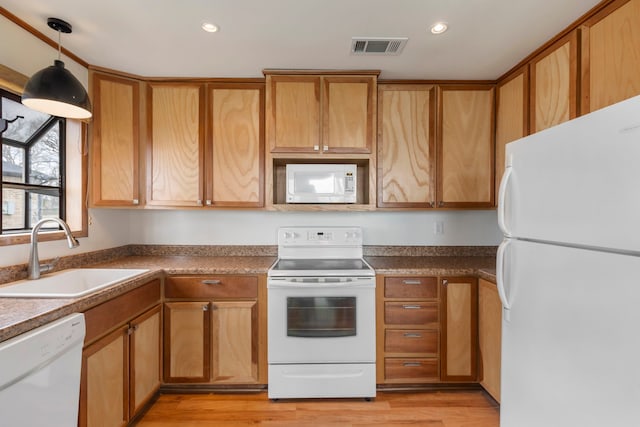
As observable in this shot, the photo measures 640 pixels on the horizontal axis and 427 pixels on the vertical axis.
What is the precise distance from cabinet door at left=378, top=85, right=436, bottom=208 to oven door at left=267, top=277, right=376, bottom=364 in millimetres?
786

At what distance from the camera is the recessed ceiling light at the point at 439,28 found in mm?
1671

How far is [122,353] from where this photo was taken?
63.6 inches

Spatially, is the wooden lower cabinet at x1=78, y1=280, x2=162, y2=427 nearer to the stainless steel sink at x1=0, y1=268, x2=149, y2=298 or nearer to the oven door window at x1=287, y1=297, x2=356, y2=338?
the stainless steel sink at x1=0, y1=268, x2=149, y2=298

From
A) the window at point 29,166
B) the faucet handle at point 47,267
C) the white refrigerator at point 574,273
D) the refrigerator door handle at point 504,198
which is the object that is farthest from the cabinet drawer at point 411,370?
the window at point 29,166

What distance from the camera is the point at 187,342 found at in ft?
6.73

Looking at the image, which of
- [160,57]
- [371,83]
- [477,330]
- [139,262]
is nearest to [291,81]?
[371,83]

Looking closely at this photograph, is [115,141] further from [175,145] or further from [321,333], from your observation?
[321,333]

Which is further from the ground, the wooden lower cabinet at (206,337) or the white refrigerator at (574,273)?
the white refrigerator at (574,273)

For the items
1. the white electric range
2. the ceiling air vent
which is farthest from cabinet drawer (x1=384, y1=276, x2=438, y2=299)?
the ceiling air vent

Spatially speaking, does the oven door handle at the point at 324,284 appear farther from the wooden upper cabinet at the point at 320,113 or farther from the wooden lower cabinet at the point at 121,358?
the wooden upper cabinet at the point at 320,113

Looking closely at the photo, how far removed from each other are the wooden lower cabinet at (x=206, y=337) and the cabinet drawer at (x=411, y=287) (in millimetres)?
970

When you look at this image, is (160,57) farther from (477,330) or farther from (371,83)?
(477,330)

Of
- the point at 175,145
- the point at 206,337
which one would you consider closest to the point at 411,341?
the point at 206,337

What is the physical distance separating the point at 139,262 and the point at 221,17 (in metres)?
1.82
